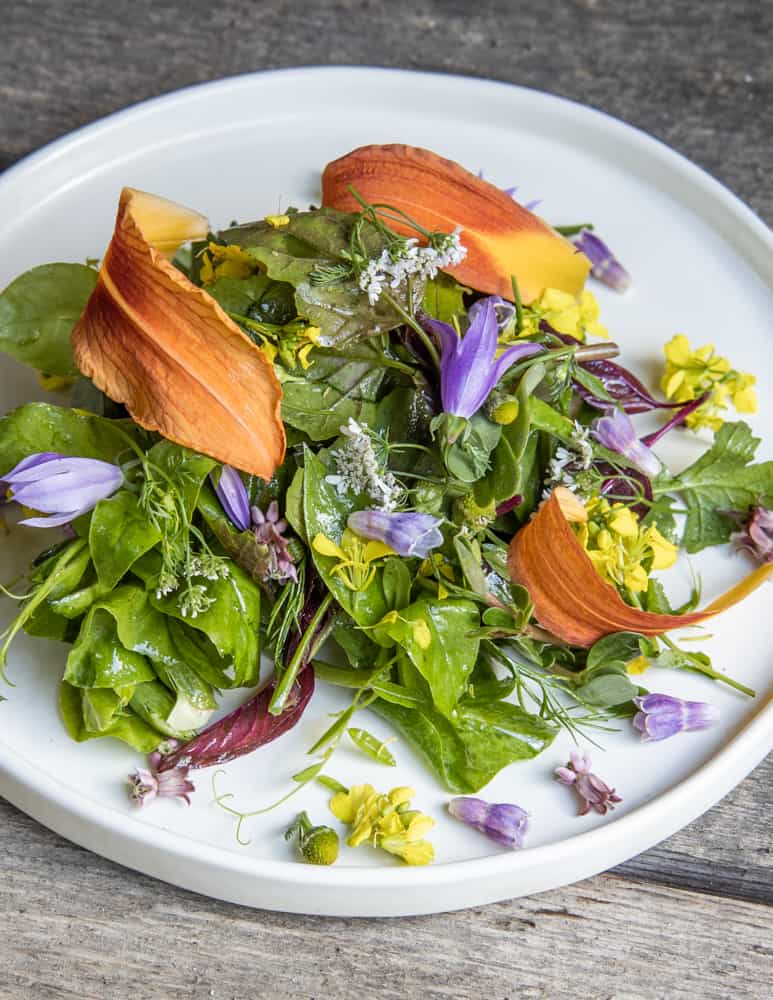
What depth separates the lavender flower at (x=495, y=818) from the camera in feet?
3.13

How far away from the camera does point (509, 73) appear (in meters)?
1.46

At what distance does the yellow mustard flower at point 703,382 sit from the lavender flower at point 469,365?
278mm

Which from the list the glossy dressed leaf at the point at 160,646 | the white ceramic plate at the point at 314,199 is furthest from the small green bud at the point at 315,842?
the glossy dressed leaf at the point at 160,646

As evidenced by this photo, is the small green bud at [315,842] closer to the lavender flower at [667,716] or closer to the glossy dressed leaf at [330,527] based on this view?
the glossy dressed leaf at [330,527]

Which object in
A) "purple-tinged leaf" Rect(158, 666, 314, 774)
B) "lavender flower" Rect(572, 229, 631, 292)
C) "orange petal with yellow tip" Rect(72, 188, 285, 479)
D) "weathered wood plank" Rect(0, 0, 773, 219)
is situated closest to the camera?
"orange petal with yellow tip" Rect(72, 188, 285, 479)

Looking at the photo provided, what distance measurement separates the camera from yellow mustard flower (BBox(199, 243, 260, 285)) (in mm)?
976

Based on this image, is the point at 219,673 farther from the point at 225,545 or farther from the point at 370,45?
the point at 370,45

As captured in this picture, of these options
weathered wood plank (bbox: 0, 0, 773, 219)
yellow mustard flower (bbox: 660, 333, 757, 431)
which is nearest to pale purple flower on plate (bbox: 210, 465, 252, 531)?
yellow mustard flower (bbox: 660, 333, 757, 431)

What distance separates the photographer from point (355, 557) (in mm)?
935

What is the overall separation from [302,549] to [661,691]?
329 mm

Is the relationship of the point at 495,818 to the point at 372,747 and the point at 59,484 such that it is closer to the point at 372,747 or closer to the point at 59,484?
the point at 372,747

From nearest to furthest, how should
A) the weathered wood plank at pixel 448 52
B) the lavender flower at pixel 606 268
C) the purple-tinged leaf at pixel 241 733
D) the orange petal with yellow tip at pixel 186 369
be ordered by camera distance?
the orange petal with yellow tip at pixel 186 369 < the purple-tinged leaf at pixel 241 733 < the lavender flower at pixel 606 268 < the weathered wood plank at pixel 448 52

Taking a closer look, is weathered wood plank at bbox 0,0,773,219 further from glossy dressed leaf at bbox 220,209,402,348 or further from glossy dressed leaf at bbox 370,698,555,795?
glossy dressed leaf at bbox 370,698,555,795

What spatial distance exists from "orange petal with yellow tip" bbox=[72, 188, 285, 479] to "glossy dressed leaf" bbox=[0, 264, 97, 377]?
0.50ft
